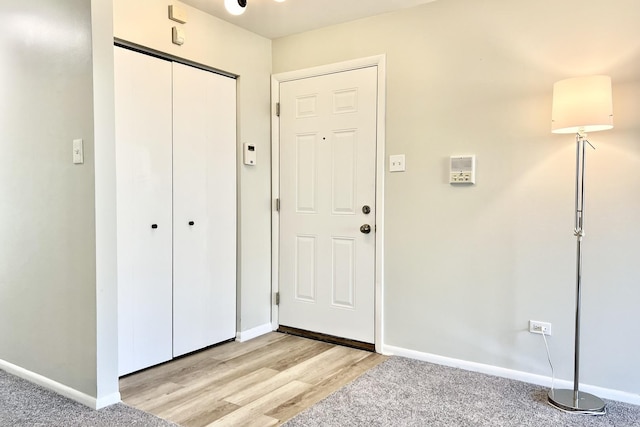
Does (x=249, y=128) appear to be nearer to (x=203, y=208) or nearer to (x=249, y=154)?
(x=249, y=154)

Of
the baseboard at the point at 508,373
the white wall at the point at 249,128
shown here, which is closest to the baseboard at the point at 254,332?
the white wall at the point at 249,128

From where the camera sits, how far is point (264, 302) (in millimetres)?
3592

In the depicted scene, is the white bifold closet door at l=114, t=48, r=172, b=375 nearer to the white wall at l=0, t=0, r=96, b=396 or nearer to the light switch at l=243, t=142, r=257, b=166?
the white wall at l=0, t=0, r=96, b=396

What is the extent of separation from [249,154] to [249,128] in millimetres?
194

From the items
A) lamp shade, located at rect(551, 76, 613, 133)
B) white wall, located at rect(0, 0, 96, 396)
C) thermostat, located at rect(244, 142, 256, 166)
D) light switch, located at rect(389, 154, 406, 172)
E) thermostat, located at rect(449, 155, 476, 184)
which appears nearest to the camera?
lamp shade, located at rect(551, 76, 613, 133)

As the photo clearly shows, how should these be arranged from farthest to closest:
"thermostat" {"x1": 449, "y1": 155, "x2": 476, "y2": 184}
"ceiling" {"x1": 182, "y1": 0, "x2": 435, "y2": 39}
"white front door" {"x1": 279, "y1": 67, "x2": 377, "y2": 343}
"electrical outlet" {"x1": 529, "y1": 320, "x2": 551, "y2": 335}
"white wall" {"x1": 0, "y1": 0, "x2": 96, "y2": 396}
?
"white front door" {"x1": 279, "y1": 67, "x2": 377, "y2": 343} → "ceiling" {"x1": 182, "y1": 0, "x2": 435, "y2": 39} → "thermostat" {"x1": 449, "y1": 155, "x2": 476, "y2": 184} → "electrical outlet" {"x1": 529, "y1": 320, "x2": 551, "y2": 335} → "white wall" {"x1": 0, "y1": 0, "x2": 96, "y2": 396}

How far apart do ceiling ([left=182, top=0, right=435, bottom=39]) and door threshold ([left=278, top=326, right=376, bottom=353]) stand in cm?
226

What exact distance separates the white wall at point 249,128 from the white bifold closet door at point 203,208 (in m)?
0.07

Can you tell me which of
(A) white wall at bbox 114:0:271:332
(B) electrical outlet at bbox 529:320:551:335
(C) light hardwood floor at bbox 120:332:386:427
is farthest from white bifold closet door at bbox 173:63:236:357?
(B) electrical outlet at bbox 529:320:551:335

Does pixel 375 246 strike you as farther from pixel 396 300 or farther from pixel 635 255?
pixel 635 255

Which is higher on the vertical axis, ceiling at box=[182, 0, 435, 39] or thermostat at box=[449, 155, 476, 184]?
ceiling at box=[182, 0, 435, 39]

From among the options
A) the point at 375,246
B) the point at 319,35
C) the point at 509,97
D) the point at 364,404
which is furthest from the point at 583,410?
the point at 319,35

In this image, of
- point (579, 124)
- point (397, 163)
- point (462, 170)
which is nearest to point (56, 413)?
point (397, 163)

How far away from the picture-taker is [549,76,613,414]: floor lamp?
83.5 inches
